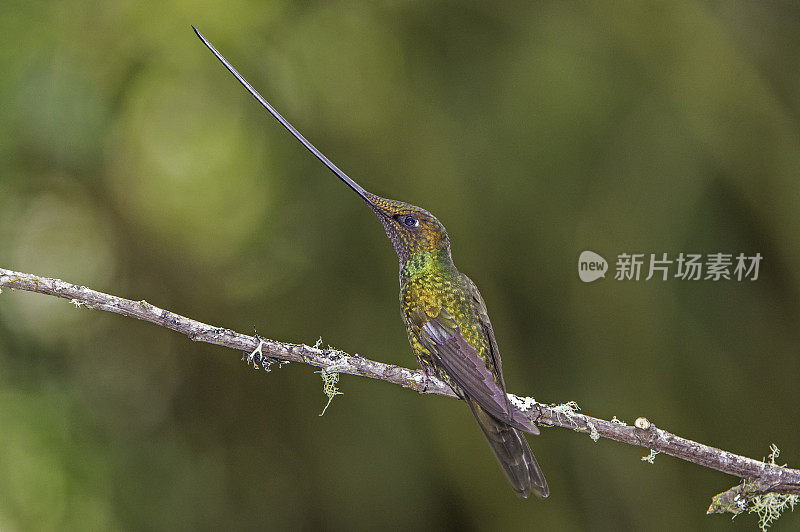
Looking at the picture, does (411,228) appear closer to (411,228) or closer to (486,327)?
(411,228)

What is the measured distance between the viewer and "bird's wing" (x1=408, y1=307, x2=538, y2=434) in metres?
1.04

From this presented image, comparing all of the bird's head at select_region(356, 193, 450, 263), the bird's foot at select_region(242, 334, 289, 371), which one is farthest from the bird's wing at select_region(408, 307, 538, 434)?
the bird's foot at select_region(242, 334, 289, 371)

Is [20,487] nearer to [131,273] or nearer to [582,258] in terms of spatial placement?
[131,273]

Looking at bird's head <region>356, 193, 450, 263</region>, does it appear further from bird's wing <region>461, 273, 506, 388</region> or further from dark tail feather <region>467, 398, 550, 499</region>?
dark tail feather <region>467, 398, 550, 499</region>

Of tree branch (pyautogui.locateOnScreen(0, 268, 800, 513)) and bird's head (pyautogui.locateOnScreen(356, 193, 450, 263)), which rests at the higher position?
bird's head (pyautogui.locateOnScreen(356, 193, 450, 263))

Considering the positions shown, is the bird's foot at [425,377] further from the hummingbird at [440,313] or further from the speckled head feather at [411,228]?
the speckled head feather at [411,228]

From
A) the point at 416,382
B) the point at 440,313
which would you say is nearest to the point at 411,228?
the point at 440,313

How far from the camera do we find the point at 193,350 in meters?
2.04

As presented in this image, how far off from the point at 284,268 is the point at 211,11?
822 mm

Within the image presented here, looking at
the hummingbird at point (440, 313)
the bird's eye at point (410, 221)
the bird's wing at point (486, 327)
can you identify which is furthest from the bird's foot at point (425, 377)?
the bird's eye at point (410, 221)

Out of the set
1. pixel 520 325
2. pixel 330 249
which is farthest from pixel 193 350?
pixel 520 325

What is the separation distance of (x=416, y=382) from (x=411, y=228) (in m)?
0.26

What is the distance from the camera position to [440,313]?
46.9 inches

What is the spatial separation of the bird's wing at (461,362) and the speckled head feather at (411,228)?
0.11m
